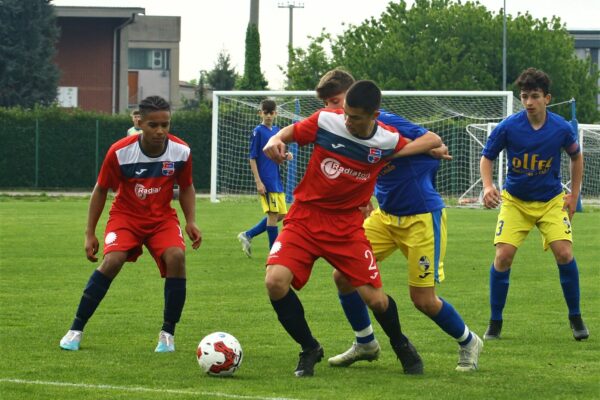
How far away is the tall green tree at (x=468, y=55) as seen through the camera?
53.6 meters

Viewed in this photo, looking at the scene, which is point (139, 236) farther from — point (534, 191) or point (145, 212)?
point (534, 191)

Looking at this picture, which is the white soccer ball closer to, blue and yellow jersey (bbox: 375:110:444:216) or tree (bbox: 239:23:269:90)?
blue and yellow jersey (bbox: 375:110:444:216)

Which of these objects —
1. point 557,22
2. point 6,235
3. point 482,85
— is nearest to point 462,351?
point 6,235

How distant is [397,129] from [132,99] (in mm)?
63890

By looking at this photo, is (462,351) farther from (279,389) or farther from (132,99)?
(132,99)

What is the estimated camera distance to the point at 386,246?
25.9 ft

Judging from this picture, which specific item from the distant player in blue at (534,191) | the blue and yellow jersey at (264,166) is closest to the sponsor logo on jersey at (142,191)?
the distant player in blue at (534,191)

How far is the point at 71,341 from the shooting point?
828 cm

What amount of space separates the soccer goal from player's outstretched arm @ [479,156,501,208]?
19301 mm

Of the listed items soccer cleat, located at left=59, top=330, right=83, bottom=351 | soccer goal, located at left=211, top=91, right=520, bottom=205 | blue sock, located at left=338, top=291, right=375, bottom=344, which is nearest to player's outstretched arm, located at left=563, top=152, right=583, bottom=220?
blue sock, located at left=338, top=291, right=375, bottom=344

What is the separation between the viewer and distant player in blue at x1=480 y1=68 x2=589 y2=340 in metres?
9.02

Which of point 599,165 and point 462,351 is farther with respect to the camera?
point 599,165

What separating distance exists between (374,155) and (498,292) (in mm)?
2455

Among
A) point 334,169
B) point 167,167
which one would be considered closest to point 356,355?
point 334,169
